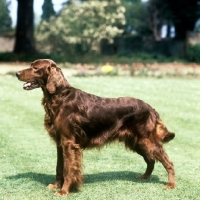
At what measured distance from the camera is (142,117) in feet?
19.1

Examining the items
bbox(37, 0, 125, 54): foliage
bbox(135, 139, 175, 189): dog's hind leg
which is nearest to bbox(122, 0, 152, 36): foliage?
bbox(37, 0, 125, 54): foliage

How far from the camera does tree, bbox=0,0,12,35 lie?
44966mm

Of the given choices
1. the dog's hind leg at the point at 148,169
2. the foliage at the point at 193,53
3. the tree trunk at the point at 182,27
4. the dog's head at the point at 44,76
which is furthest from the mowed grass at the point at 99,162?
the tree trunk at the point at 182,27

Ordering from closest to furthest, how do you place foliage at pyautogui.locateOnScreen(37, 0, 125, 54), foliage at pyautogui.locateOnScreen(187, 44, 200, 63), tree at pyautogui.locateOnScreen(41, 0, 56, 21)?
foliage at pyautogui.locateOnScreen(187, 44, 200, 63), foliage at pyautogui.locateOnScreen(37, 0, 125, 54), tree at pyautogui.locateOnScreen(41, 0, 56, 21)

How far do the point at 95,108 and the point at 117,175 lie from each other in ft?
4.10

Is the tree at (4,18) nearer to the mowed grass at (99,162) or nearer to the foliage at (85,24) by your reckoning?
the foliage at (85,24)

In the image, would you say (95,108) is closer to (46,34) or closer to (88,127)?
(88,127)

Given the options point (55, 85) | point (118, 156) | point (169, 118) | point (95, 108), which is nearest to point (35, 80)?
point (55, 85)

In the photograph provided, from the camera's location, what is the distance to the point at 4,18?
4838cm

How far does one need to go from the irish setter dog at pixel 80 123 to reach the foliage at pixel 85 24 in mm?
33681

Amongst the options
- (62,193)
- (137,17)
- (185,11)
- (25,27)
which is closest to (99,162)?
(62,193)

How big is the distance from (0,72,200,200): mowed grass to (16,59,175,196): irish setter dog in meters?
0.29

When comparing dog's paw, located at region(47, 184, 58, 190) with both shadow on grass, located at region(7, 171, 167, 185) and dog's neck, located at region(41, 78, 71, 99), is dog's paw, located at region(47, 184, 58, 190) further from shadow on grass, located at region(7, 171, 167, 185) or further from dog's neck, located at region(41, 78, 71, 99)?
dog's neck, located at region(41, 78, 71, 99)

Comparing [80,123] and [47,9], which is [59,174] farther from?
[47,9]
